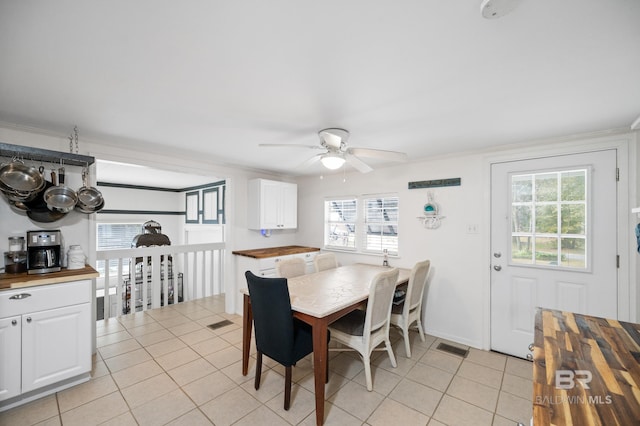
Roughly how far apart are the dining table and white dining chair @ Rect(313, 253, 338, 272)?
0.12 m

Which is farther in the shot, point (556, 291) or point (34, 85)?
point (556, 291)

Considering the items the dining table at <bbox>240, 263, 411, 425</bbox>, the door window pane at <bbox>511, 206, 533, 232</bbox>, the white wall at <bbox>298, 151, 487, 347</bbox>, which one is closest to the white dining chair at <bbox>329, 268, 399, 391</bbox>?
the dining table at <bbox>240, 263, 411, 425</bbox>

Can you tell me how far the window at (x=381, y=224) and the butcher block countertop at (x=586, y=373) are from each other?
2.23 metres

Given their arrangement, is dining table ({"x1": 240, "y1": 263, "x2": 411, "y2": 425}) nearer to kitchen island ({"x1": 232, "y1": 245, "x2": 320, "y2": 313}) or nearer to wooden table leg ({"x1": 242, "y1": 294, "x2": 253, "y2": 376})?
wooden table leg ({"x1": 242, "y1": 294, "x2": 253, "y2": 376})

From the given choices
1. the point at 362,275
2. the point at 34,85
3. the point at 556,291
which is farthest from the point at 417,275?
the point at 34,85

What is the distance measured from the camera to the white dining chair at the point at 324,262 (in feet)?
11.4

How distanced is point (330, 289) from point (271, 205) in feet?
6.87

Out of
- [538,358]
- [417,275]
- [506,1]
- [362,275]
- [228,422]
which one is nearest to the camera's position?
[506,1]

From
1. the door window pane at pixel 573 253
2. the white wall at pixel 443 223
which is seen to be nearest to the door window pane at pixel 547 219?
the door window pane at pixel 573 253

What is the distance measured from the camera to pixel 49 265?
7.63ft

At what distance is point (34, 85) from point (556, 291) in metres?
4.54

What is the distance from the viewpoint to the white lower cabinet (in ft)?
6.36

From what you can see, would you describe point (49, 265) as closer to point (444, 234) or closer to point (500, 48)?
point (500, 48)

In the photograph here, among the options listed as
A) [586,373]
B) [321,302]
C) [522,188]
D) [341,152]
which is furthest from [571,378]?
[522,188]
